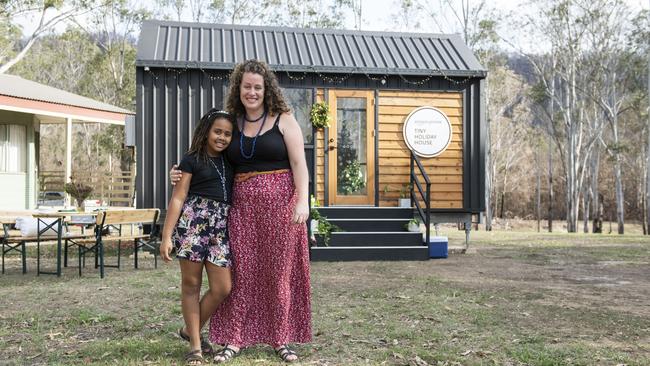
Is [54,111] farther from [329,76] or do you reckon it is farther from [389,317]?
[389,317]

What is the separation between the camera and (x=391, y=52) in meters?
11.1

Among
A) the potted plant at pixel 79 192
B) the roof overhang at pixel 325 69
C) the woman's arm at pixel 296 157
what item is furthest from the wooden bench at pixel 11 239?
the woman's arm at pixel 296 157

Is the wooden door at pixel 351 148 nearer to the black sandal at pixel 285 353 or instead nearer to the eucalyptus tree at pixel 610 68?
the black sandal at pixel 285 353

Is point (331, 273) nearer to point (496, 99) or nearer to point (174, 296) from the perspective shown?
point (174, 296)

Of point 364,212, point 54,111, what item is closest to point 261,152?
point 364,212

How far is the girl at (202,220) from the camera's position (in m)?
3.58

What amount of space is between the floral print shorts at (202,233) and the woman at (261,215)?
0.24 ft

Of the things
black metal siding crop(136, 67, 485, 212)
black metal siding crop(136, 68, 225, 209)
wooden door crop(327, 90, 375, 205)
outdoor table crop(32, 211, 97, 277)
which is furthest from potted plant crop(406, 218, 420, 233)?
outdoor table crop(32, 211, 97, 277)

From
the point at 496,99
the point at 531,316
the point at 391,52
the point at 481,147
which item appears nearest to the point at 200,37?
the point at 391,52

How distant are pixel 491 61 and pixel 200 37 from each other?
985 inches

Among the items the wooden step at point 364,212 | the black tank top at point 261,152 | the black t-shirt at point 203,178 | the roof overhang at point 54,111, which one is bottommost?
the wooden step at point 364,212

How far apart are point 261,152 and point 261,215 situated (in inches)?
13.8

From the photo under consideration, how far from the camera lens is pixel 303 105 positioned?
412 inches

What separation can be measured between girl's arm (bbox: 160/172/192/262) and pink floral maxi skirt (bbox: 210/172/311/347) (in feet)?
0.91
